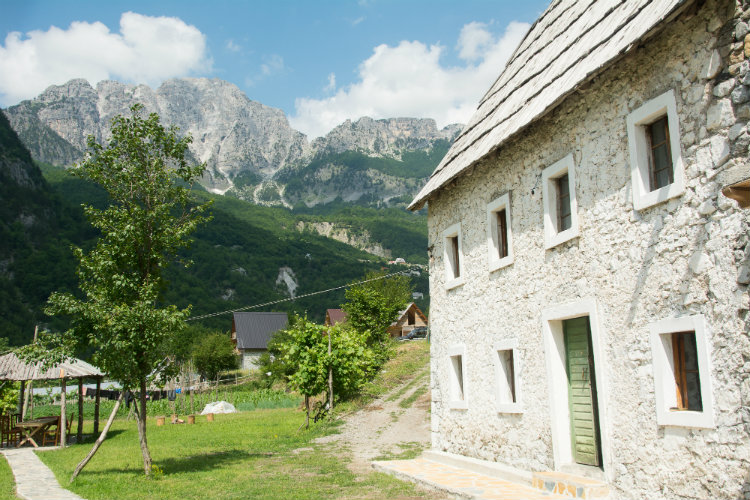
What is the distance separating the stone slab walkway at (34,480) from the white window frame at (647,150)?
10536 mm

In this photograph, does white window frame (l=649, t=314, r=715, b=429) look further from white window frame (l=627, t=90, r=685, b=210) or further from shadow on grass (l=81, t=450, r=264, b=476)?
shadow on grass (l=81, t=450, r=264, b=476)

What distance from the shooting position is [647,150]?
7574mm

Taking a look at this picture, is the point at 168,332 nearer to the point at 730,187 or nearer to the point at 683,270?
the point at 683,270

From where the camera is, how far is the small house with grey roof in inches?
2975

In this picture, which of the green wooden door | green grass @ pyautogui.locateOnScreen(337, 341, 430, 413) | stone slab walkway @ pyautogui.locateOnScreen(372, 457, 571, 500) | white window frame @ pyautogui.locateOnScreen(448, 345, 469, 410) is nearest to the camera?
stone slab walkway @ pyautogui.locateOnScreen(372, 457, 571, 500)

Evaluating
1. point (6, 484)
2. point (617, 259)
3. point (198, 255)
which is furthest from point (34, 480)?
point (198, 255)

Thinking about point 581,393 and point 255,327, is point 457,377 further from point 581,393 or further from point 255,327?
point 255,327

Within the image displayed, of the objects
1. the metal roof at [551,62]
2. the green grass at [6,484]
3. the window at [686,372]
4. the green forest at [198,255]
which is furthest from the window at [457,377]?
the green forest at [198,255]

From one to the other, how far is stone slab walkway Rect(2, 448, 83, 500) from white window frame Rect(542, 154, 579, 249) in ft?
31.0

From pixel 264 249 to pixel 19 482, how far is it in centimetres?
9169

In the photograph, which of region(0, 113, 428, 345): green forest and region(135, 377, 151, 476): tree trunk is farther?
region(0, 113, 428, 345): green forest

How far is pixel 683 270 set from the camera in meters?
6.65

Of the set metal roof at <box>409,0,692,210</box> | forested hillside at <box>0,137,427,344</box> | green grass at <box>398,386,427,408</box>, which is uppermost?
forested hillside at <box>0,137,427,344</box>

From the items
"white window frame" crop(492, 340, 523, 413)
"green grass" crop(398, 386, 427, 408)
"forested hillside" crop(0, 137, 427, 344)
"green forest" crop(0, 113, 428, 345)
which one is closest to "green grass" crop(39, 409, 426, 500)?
"white window frame" crop(492, 340, 523, 413)
